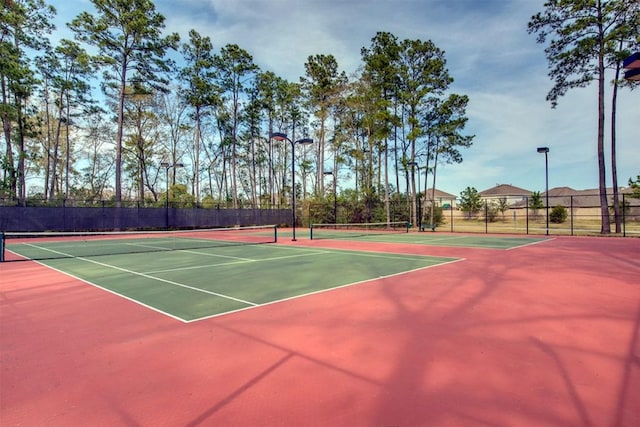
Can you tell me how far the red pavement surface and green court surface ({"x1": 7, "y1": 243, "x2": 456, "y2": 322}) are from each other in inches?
A: 18.7

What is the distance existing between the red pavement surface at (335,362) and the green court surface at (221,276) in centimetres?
47

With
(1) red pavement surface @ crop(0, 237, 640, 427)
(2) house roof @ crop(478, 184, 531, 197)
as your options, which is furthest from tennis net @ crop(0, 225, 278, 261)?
(2) house roof @ crop(478, 184, 531, 197)

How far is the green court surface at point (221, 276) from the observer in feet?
15.8

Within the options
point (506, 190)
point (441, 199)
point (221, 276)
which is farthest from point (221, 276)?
point (506, 190)

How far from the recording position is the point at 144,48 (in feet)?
82.7

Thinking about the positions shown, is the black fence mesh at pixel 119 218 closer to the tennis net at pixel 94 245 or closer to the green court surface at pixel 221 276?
the tennis net at pixel 94 245

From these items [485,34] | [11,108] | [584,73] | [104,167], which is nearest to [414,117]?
[485,34]

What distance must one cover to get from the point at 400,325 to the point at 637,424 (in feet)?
6.71

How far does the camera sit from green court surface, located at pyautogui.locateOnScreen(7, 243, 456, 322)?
4809mm

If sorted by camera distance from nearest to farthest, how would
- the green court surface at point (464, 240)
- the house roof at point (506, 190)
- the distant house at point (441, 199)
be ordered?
the green court surface at point (464, 240) → the distant house at point (441, 199) → the house roof at point (506, 190)

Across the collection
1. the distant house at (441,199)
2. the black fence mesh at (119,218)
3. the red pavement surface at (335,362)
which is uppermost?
the distant house at (441,199)

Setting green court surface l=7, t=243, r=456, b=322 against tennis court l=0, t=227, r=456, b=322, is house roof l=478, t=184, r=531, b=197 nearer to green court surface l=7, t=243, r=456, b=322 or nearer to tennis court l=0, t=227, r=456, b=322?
tennis court l=0, t=227, r=456, b=322

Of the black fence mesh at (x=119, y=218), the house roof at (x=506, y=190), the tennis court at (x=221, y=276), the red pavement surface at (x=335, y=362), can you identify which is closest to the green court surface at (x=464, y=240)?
the tennis court at (x=221, y=276)

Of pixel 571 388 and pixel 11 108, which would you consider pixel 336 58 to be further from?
pixel 571 388
